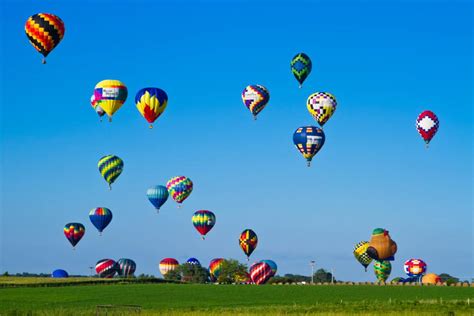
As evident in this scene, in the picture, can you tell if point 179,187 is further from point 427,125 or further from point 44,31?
point 44,31

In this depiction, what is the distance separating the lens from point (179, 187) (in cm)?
11581

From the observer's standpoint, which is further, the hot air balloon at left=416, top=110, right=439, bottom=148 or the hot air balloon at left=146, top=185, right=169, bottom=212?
the hot air balloon at left=146, top=185, right=169, bottom=212

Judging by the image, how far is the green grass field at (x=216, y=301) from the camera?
5222cm

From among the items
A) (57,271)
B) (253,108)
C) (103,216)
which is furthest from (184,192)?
(57,271)

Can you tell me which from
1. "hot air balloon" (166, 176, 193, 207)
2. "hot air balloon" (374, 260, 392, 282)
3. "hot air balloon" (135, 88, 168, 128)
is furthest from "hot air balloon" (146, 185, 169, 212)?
"hot air balloon" (374, 260, 392, 282)

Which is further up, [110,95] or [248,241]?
[110,95]

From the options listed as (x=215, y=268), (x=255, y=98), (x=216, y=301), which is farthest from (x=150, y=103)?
(x=215, y=268)

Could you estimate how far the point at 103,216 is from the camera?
369ft

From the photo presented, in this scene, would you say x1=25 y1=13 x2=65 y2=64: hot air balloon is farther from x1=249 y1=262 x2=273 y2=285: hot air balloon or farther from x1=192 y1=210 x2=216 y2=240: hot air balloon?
x1=249 y1=262 x2=273 y2=285: hot air balloon

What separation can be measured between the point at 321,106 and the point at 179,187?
30.3 metres

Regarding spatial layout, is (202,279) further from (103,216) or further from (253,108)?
(253,108)

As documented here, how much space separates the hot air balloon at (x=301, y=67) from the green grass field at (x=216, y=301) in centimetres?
2169

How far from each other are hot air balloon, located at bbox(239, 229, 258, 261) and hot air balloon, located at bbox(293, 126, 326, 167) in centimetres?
3428

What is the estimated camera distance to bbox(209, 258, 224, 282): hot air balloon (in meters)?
141
